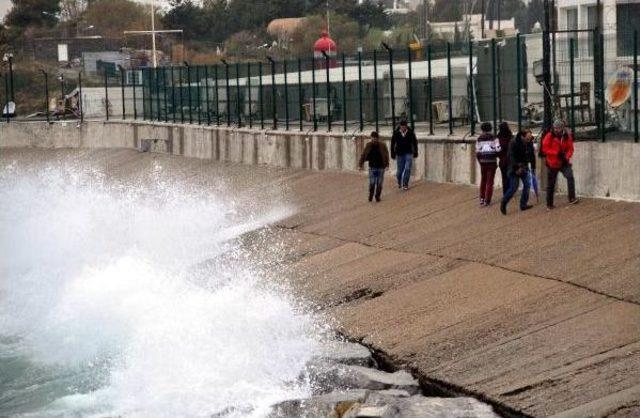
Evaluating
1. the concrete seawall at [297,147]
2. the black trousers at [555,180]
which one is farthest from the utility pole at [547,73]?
the black trousers at [555,180]

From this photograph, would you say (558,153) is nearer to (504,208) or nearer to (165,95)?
(504,208)

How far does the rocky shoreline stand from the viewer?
14.2 m

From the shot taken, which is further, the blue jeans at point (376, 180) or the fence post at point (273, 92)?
the fence post at point (273, 92)

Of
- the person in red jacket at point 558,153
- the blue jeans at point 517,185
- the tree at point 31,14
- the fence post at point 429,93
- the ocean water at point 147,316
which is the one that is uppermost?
the tree at point 31,14

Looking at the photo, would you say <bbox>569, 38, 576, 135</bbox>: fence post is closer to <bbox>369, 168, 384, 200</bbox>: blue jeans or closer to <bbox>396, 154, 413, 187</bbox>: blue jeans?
<bbox>396, 154, 413, 187</bbox>: blue jeans

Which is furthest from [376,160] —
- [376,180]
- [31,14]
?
[31,14]

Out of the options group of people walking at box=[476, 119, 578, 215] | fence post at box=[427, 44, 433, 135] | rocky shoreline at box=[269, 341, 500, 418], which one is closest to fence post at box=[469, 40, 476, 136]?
fence post at box=[427, 44, 433, 135]

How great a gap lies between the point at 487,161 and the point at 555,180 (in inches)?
94.2

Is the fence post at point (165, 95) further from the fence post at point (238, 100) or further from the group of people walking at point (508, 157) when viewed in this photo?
the group of people walking at point (508, 157)

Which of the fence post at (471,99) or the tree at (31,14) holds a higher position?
the tree at (31,14)

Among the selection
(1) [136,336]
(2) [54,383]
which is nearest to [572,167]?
(1) [136,336]

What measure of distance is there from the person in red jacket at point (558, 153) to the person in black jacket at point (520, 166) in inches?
24.9

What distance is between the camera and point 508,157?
2473 centimetres

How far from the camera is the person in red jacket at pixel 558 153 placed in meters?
23.5
